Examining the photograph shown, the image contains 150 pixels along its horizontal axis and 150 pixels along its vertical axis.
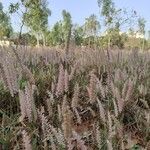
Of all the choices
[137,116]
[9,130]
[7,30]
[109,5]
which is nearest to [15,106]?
[9,130]

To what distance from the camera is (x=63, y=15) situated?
266ft

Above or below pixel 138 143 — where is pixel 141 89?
above

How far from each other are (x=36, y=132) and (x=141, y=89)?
4.40 ft

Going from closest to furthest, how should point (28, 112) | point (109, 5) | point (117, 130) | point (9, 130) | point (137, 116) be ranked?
point (28, 112) → point (117, 130) → point (9, 130) → point (137, 116) → point (109, 5)

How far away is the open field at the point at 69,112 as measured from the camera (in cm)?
211

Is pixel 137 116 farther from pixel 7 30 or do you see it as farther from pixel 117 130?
pixel 7 30

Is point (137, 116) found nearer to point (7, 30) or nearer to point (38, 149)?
point (38, 149)

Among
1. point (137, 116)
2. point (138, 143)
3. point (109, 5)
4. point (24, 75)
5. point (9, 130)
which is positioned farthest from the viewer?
point (109, 5)

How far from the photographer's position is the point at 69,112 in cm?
151

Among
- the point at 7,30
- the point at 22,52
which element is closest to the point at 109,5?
the point at 7,30

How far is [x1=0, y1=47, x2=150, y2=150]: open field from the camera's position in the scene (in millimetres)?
2107

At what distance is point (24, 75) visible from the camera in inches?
150

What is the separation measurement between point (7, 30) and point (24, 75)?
72.7 metres

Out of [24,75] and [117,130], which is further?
[24,75]
